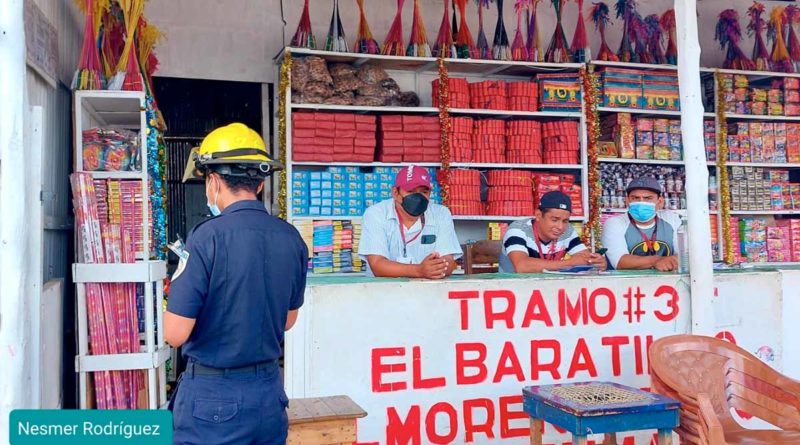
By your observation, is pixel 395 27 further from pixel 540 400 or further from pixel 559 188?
pixel 540 400

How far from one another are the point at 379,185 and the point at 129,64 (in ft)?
7.93

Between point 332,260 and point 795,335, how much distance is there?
3369 millimetres

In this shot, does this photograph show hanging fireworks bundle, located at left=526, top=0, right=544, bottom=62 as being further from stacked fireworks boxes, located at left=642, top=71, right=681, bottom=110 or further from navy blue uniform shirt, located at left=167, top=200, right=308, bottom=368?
navy blue uniform shirt, located at left=167, top=200, right=308, bottom=368

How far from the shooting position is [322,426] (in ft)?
9.42

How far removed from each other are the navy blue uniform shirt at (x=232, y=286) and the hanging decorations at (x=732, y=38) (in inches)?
251

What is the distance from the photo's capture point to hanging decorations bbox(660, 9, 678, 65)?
23.4 ft

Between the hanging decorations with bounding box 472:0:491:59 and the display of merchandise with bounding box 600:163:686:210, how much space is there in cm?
145

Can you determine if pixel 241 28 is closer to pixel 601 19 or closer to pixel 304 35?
pixel 304 35

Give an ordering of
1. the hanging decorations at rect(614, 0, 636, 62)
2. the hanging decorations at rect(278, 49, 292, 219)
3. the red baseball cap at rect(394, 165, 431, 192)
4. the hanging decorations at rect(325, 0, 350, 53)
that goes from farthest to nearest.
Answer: the hanging decorations at rect(614, 0, 636, 62)
the hanging decorations at rect(325, 0, 350, 53)
the hanging decorations at rect(278, 49, 292, 219)
the red baseball cap at rect(394, 165, 431, 192)

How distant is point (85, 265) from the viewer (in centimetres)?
411

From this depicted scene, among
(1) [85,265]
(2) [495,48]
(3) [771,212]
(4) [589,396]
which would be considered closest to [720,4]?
(3) [771,212]

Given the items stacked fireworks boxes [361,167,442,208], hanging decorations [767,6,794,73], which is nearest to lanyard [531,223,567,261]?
stacked fireworks boxes [361,167,442,208]

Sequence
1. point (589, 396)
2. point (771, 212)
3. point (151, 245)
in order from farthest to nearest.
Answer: point (771, 212)
point (151, 245)
point (589, 396)

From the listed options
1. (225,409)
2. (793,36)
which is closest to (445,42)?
(793,36)
